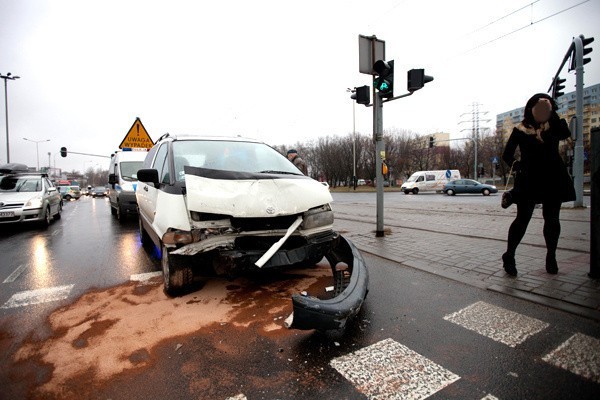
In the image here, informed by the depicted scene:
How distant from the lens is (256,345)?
2482 mm

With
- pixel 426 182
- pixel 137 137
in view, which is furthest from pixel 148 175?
pixel 426 182

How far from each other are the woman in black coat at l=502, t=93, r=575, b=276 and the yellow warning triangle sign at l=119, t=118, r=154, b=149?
47.2 feet

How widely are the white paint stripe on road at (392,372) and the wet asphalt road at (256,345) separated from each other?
0.01 meters

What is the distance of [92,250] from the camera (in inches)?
248

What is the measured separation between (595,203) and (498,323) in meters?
2.08

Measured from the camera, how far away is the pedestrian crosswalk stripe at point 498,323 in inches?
99.0

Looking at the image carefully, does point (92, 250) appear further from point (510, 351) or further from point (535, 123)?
point (535, 123)

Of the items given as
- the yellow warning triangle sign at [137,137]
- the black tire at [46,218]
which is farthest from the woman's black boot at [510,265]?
the yellow warning triangle sign at [137,137]

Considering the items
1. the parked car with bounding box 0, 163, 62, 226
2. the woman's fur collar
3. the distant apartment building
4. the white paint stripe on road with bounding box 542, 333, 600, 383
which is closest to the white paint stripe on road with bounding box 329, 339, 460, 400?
the white paint stripe on road with bounding box 542, 333, 600, 383

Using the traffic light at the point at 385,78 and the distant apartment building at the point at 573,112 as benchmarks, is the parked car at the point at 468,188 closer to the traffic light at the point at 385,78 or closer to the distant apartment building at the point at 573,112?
the traffic light at the point at 385,78

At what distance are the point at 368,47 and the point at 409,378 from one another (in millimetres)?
6254

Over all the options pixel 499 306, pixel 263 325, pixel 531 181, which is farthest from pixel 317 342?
pixel 531 181

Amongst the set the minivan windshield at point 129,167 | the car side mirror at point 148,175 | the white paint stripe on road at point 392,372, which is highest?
the minivan windshield at point 129,167

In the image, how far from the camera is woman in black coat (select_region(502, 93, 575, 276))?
3645mm
